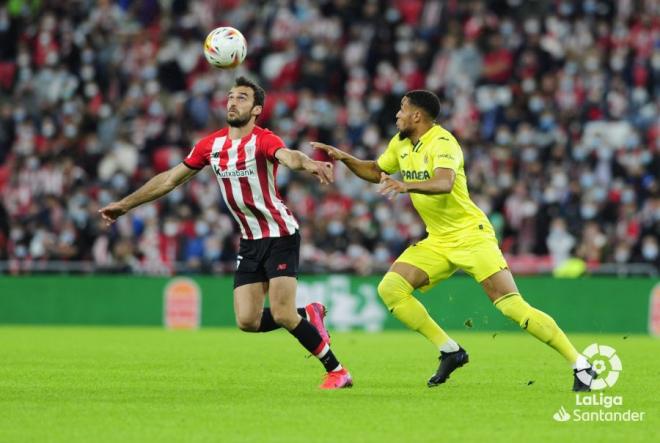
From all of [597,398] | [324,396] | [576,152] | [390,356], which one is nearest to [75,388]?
[324,396]

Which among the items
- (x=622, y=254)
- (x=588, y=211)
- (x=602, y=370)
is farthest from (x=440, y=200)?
(x=588, y=211)

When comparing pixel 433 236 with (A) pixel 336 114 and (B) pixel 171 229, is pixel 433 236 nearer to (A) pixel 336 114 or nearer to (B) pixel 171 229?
(B) pixel 171 229

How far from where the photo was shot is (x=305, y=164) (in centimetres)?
1026

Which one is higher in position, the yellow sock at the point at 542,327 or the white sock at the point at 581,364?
the yellow sock at the point at 542,327

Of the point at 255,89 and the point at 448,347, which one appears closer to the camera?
the point at 255,89

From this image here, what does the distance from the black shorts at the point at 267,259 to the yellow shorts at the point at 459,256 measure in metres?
0.93

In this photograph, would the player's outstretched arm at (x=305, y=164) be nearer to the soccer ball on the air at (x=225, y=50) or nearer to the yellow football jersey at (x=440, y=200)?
the yellow football jersey at (x=440, y=200)

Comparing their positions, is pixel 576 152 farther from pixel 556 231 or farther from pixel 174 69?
pixel 174 69

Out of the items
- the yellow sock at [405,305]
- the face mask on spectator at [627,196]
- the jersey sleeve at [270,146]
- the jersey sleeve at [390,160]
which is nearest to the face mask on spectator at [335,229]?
the face mask on spectator at [627,196]

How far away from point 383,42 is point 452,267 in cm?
1578

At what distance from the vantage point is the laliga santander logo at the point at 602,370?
34.3 ft

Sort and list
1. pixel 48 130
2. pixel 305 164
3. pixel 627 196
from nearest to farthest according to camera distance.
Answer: pixel 305 164 < pixel 627 196 < pixel 48 130

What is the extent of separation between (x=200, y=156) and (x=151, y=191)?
0.50 m

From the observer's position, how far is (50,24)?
28.1 meters
